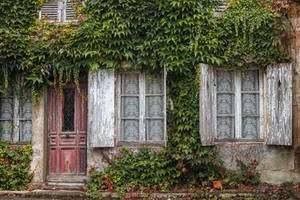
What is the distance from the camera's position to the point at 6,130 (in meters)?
6.18

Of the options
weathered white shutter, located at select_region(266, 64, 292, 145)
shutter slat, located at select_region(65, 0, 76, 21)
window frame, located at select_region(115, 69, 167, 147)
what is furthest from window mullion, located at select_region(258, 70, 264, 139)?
shutter slat, located at select_region(65, 0, 76, 21)

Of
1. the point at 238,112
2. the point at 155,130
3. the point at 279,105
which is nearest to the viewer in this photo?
the point at 279,105

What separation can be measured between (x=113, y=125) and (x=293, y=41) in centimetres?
433

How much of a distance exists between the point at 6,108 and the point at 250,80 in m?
5.79

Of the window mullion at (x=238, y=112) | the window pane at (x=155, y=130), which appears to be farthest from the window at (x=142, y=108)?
the window mullion at (x=238, y=112)

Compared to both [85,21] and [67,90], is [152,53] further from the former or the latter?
[67,90]

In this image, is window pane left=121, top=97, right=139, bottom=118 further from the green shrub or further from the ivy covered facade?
the green shrub

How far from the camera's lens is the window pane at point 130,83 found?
6.04m

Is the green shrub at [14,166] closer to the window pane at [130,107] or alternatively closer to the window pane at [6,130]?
the window pane at [6,130]

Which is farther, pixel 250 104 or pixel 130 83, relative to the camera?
pixel 130 83

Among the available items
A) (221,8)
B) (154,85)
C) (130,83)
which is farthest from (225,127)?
(221,8)

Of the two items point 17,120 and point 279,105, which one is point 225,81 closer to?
point 279,105

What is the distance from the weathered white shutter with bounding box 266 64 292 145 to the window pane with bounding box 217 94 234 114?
2.52ft

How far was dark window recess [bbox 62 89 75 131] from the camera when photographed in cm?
620
